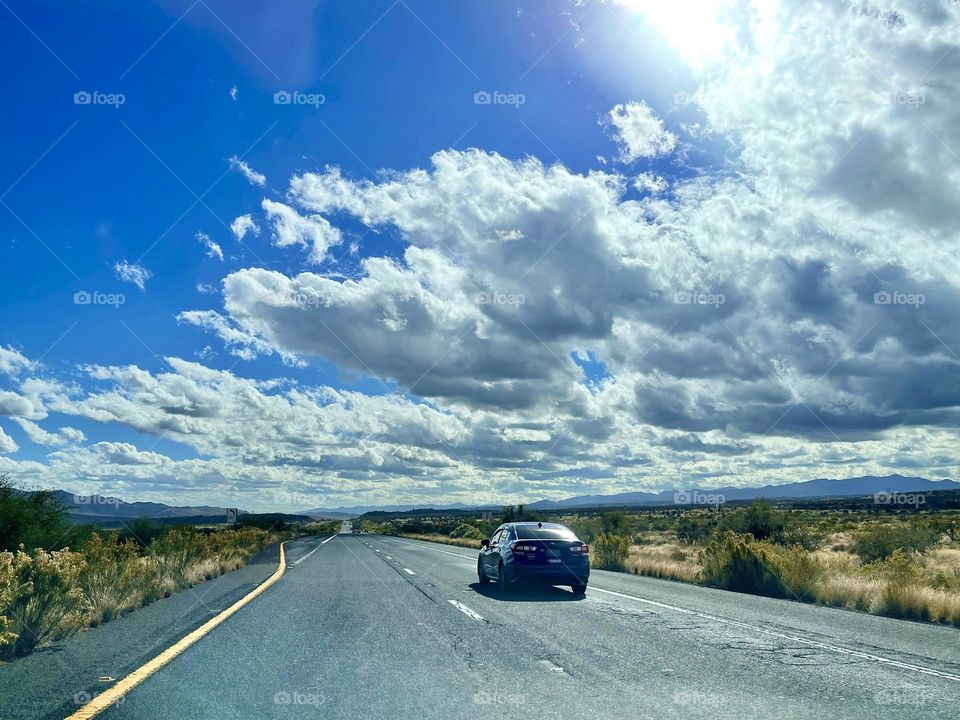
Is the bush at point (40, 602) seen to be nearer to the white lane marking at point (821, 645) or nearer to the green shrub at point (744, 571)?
the white lane marking at point (821, 645)

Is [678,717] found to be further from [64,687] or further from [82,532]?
[82,532]

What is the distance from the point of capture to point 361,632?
34.4 feet

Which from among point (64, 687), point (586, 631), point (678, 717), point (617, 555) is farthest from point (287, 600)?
point (617, 555)

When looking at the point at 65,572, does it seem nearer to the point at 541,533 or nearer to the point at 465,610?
the point at 465,610

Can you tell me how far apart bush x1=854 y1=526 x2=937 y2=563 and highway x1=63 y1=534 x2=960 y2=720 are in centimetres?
1885

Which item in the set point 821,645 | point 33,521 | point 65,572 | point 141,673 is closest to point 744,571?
point 821,645

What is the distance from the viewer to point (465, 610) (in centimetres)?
1301

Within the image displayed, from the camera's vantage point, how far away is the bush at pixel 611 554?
2703cm

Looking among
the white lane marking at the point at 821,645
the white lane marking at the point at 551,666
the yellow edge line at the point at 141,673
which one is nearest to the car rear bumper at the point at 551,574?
the white lane marking at the point at 821,645

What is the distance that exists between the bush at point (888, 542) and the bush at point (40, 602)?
2826 cm

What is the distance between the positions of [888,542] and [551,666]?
27.5m

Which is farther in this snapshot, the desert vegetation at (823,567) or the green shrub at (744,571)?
the green shrub at (744,571)

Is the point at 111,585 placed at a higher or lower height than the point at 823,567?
higher

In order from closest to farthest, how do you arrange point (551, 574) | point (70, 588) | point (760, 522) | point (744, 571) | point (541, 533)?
point (70, 588)
point (551, 574)
point (541, 533)
point (744, 571)
point (760, 522)
